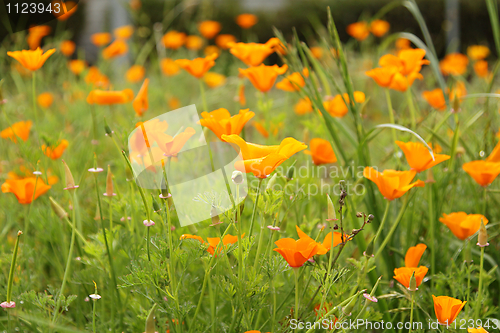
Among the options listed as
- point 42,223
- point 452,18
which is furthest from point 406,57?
point 452,18

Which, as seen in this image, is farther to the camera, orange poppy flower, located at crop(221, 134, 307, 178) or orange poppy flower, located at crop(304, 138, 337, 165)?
orange poppy flower, located at crop(304, 138, 337, 165)

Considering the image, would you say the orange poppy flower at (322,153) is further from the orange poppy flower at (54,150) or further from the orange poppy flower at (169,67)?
the orange poppy flower at (169,67)

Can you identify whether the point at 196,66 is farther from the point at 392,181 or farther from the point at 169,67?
the point at 169,67

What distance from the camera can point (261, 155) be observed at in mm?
650

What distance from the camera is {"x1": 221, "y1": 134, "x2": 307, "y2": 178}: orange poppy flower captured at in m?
0.57

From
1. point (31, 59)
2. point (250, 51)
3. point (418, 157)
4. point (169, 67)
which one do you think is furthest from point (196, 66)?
point (169, 67)

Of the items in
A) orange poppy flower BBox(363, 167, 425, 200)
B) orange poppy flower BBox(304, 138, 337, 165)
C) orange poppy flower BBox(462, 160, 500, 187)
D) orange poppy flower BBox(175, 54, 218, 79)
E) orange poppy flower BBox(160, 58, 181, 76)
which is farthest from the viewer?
orange poppy flower BBox(160, 58, 181, 76)

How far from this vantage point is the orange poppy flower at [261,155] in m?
0.57

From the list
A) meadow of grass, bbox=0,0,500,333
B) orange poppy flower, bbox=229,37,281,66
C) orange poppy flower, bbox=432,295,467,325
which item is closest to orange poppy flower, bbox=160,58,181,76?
meadow of grass, bbox=0,0,500,333

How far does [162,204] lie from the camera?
70 cm

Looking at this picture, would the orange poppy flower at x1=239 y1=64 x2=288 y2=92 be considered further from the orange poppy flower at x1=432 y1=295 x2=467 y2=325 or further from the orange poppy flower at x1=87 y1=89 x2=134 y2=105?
the orange poppy flower at x1=432 y1=295 x2=467 y2=325

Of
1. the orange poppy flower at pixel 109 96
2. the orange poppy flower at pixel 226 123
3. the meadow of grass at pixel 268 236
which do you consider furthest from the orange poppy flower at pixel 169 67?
the orange poppy flower at pixel 226 123

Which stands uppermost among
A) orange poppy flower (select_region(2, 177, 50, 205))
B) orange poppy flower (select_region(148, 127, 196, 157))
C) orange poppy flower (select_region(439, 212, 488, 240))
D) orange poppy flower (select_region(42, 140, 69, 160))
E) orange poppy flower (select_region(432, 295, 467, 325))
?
orange poppy flower (select_region(148, 127, 196, 157))

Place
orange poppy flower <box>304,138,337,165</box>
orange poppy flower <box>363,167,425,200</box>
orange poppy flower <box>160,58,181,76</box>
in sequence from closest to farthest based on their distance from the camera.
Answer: orange poppy flower <box>363,167,425,200</box>, orange poppy flower <box>304,138,337,165</box>, orange poppy flower <box>160,58,181,76</box>
